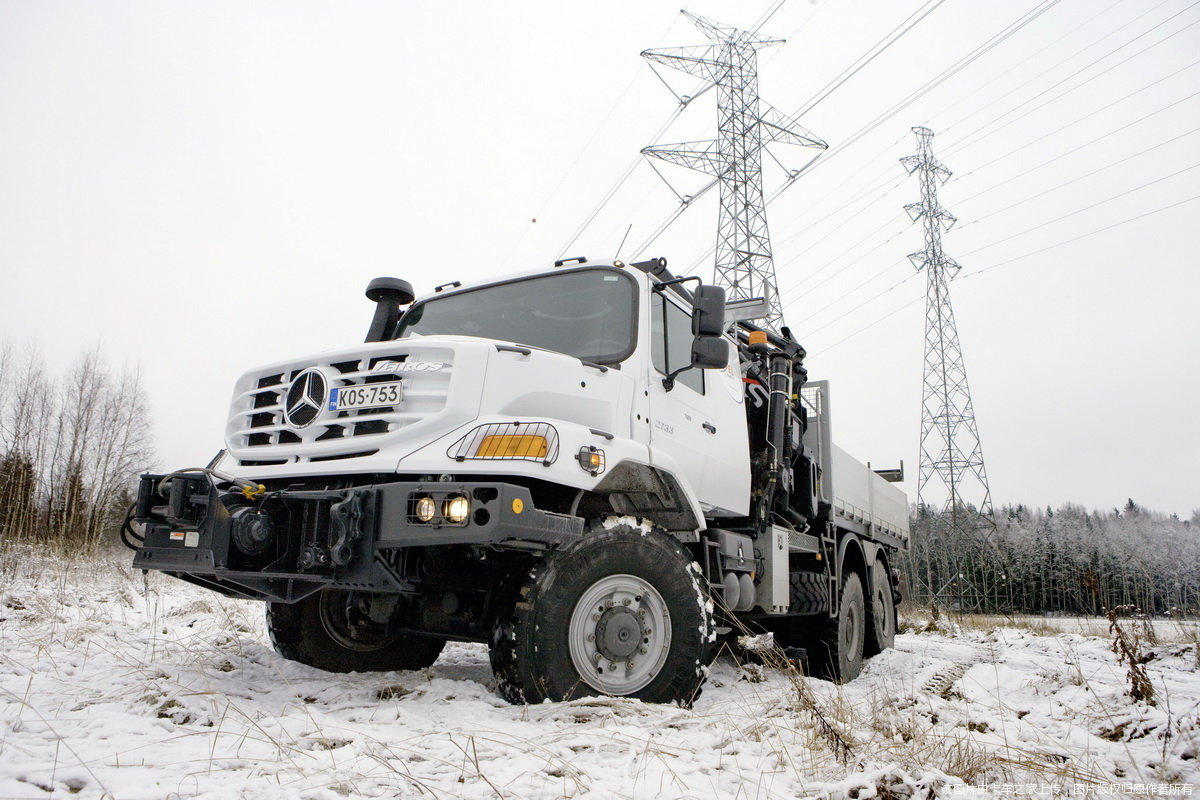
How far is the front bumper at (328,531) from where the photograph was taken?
12.0 feet

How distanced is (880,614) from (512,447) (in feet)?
22.4

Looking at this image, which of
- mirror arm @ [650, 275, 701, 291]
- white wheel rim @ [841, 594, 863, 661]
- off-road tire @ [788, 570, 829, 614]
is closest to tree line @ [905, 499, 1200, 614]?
white wheel rim @ [841, 594, 863, 661]

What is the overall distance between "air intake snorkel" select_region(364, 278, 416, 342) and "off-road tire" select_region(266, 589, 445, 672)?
200cm

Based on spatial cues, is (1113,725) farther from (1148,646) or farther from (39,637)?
(39,637)

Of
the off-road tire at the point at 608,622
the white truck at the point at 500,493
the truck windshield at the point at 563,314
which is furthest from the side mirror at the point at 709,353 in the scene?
the off-road tire at the point at 608,622

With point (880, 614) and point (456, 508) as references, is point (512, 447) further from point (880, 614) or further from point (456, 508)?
point (880, 614)

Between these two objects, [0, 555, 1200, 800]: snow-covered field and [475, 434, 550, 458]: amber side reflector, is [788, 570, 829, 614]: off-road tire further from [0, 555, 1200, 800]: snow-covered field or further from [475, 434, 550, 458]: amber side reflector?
[475, 434, 550, 458]: amber side reflector

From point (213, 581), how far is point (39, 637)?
195 cm

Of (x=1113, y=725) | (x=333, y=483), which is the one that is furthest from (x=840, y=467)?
(x=333, y=483)

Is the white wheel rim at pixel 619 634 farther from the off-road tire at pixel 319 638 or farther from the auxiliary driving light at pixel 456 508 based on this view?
the off-road tire at pixel 319 638

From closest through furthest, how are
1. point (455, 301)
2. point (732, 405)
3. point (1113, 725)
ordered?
point (1113, 725) → point (455, 301) → point (732, 405)

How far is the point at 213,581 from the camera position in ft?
15.2

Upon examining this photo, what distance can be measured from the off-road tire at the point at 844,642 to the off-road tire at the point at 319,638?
412 centimetres

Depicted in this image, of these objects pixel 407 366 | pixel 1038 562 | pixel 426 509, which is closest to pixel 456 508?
pixel 426 509
